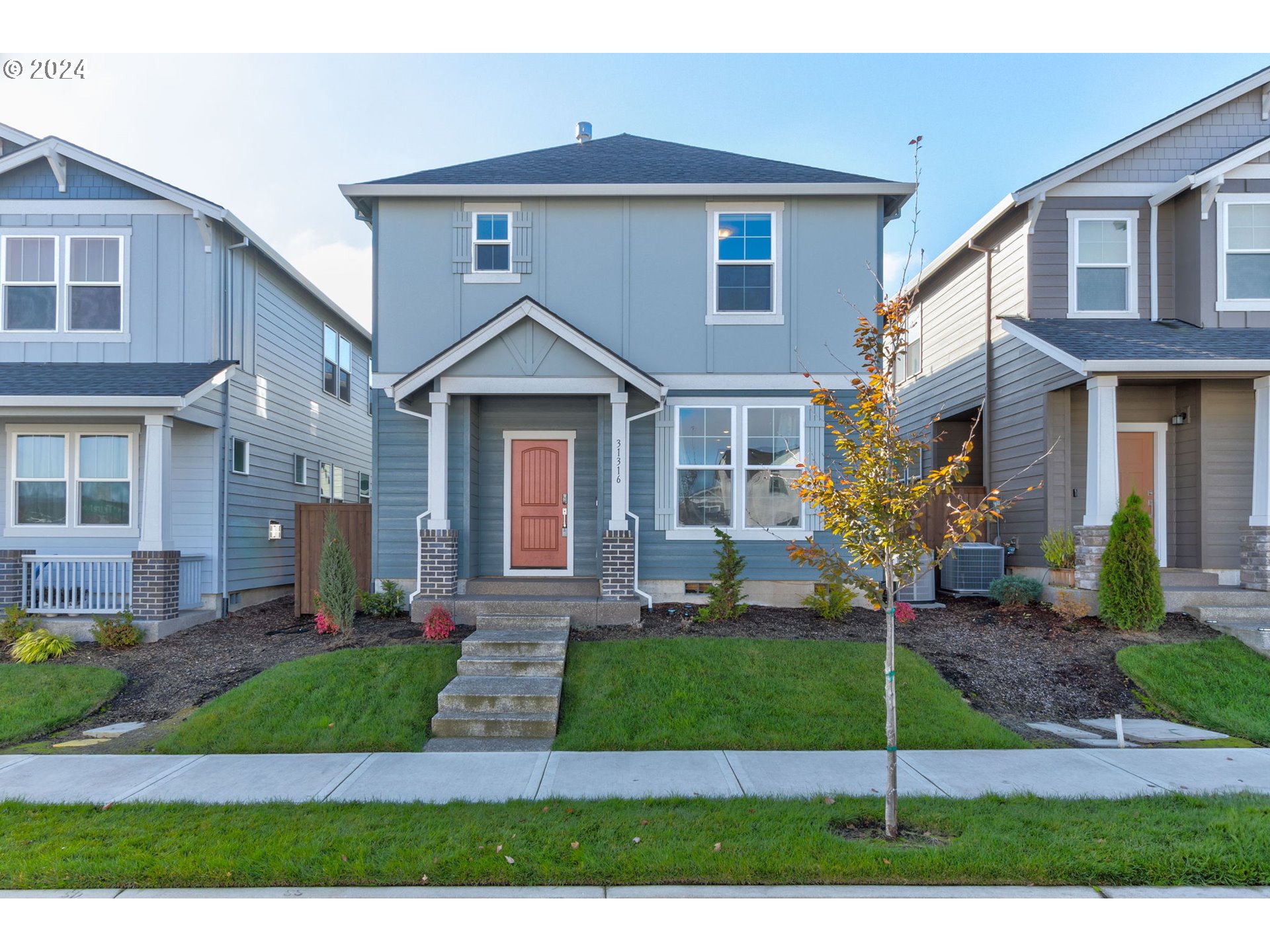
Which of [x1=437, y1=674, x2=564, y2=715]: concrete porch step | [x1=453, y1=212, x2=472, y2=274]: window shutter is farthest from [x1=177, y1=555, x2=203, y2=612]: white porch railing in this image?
[x1=437, y1=674, x2=564, y2=715]: concrete porch step

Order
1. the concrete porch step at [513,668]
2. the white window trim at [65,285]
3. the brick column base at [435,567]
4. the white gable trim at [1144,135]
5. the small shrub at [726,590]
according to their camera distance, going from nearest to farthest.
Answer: the concrete porch step at [513,668]
the small shrub at [726,590]
the brick column base at [435,567]
the white window trim at [65,285]
the white gable trim at [1144,135]

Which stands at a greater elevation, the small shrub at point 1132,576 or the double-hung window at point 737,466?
the double-hung window at point 737,466

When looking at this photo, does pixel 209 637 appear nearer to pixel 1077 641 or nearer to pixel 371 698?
pixel 371 698

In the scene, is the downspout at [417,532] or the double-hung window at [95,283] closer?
the downspout at [417,532]

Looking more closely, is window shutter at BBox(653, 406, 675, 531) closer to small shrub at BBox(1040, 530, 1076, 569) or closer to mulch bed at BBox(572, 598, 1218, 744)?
mulch bed at BBox(572, 598, 1218, 744)

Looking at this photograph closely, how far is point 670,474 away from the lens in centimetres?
1111

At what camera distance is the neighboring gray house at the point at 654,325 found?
1102 centimetres

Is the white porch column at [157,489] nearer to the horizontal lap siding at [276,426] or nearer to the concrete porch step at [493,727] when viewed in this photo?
the horizontal lap siding at [276,426]

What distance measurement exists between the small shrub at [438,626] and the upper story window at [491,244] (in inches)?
198

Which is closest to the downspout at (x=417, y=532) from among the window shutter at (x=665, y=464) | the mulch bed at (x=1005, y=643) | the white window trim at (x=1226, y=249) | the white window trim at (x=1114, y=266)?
the mulch bed at (x=1005, y=643)

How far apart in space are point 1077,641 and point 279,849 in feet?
29.7

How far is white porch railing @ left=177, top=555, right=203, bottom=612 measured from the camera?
448 inches

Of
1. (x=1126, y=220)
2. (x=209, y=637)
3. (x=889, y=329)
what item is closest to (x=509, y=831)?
(x=889, y=329)

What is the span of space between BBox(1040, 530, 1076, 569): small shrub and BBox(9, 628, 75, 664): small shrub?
43.7 feet
